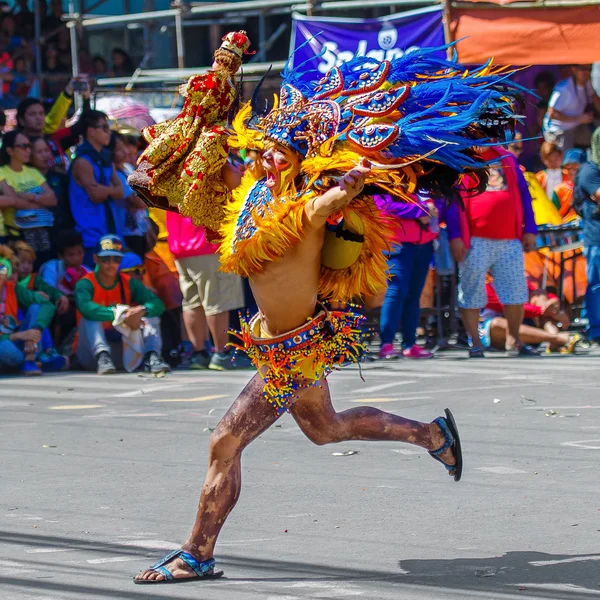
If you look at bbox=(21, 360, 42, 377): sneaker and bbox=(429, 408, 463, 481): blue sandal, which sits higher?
bbox=(429, 408, 463, 481): blue sandal

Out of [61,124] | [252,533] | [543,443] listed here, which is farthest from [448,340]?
[252,533]

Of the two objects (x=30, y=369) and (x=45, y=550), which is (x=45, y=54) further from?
(x=45, y=550)

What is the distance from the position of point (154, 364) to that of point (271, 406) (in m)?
6.50

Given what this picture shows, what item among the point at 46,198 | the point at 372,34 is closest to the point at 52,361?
the point at 46,198

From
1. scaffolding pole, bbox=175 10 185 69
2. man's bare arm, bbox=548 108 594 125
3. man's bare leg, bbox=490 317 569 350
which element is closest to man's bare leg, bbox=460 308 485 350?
man's bare leg, bbox=490 317 569 350

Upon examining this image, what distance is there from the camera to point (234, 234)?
526 centimetres

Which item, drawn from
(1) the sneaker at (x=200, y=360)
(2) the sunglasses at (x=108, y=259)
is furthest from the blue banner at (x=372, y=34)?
(1) the sneaker at (x=200, y=360)

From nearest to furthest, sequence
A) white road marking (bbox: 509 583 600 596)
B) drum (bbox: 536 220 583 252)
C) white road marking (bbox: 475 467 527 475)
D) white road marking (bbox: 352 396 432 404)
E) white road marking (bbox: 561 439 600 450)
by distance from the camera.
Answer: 1. white road marking (bbox: 509 583 600 596)
2. white road marking (bbox: 475 467 527 475)
3. white road marking (bbox: 561 439 600 450)
4. white road marking (bbox: 352 396 432 404)
5. drum (bbox: 536 220 583 252)

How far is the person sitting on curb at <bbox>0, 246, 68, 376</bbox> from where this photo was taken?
1123 centimetres

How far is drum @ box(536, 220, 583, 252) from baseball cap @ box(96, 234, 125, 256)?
4.39 meters

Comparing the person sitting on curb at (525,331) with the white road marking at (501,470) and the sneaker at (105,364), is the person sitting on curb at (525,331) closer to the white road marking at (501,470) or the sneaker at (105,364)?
the sneaker at (105,364)

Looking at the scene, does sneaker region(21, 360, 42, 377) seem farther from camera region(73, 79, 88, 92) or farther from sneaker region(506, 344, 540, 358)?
sneaker region(506, 344, 540, 358)

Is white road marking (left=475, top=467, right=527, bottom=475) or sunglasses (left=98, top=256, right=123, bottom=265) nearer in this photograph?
white road marking (left=475, top=467, right=527, bottom=475)

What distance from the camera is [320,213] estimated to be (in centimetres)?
493
